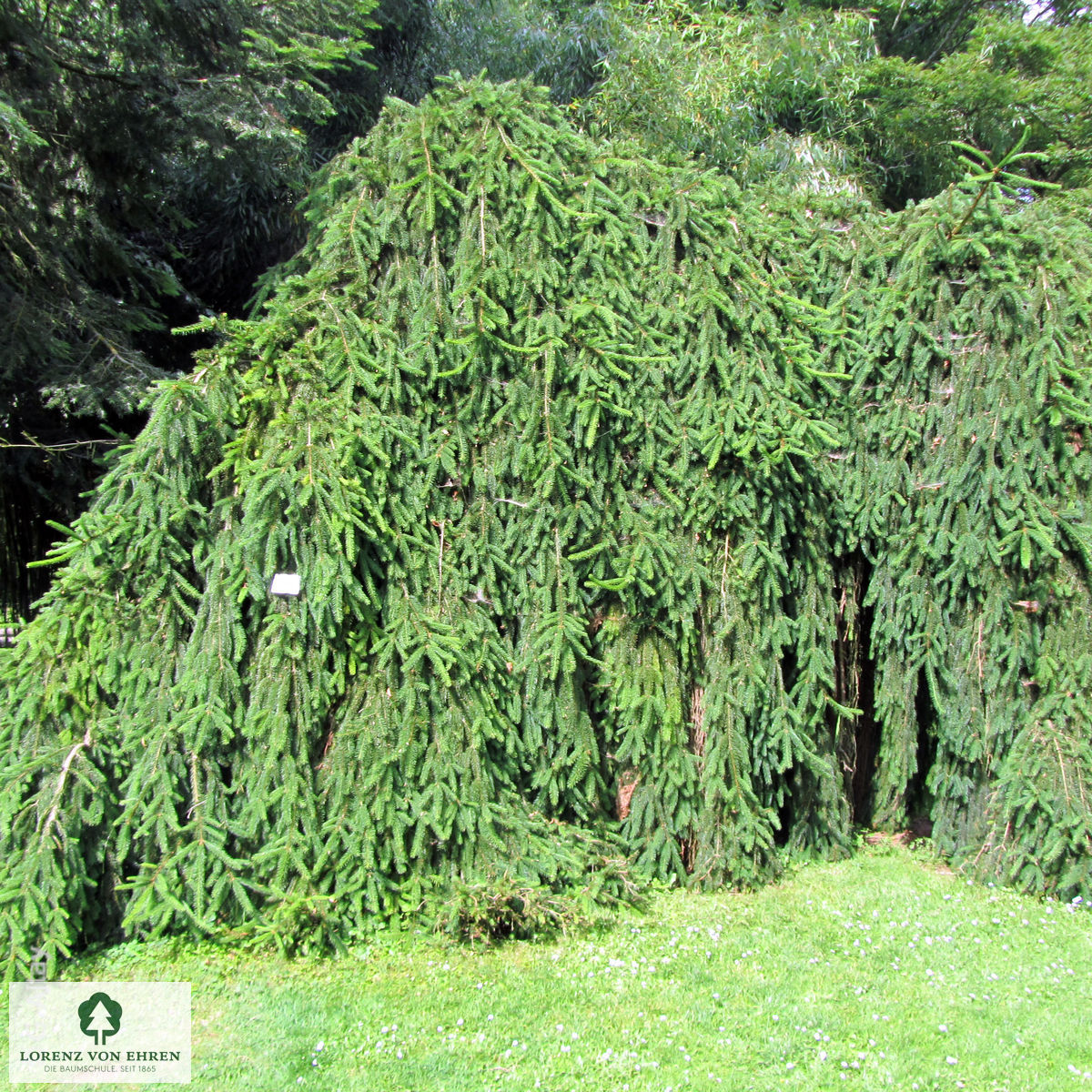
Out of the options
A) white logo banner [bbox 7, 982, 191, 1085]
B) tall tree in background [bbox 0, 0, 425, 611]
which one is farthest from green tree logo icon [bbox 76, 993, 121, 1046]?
tall tree in background [bbox 0, 0, 425, 611]

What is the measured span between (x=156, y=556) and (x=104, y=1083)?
2.04 m

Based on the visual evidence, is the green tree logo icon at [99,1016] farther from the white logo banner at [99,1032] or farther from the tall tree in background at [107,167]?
the tall tree in background at [107,167]

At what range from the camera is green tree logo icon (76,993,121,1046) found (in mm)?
3354

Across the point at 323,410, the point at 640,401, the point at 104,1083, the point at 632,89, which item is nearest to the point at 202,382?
the point at 323,410

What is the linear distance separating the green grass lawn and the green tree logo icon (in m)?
0.16

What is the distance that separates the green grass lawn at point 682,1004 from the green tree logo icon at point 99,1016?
16 centimetres

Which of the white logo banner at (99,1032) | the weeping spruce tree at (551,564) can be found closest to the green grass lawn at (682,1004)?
the white logo banner at (99,1032)

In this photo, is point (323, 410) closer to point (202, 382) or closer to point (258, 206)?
point (202, 382)

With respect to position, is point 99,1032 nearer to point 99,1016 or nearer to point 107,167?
point 99,1016

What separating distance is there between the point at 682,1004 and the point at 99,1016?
2300 millimetres

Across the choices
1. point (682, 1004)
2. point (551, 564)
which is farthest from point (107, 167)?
point (682, 1004)

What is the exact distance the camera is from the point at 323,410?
398 centimetres

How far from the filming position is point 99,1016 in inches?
135

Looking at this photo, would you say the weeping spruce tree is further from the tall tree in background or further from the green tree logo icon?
the tall tree in background
